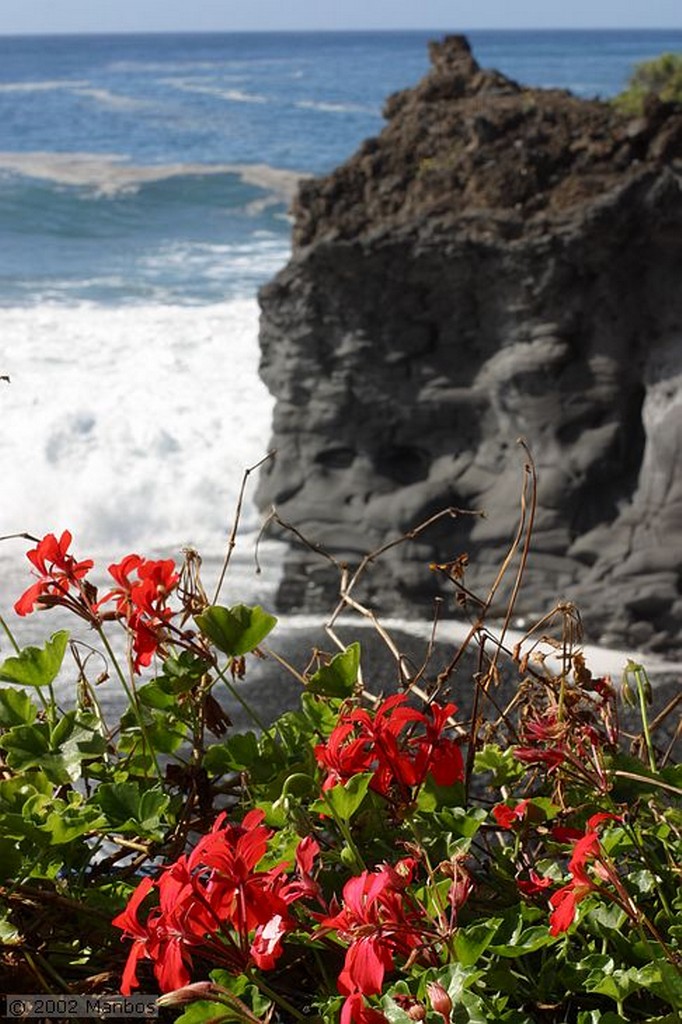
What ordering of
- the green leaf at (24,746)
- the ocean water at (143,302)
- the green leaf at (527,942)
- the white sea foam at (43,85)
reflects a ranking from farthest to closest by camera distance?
the white sea foam at (43,85) < the ocean water at (143,302) < the green leaf at (24,746) < the green leaf at (527,942)

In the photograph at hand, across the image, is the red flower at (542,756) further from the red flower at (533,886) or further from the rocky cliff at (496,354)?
the rocky cliff at (496,354)

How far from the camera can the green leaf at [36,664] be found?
1.14m

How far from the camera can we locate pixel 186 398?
36.0ft

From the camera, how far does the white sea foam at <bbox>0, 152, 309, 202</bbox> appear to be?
25.1m

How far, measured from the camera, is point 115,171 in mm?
26953

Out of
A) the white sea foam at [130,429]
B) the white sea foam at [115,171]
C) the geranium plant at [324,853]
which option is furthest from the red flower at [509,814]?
the white sea foam at [115,171]

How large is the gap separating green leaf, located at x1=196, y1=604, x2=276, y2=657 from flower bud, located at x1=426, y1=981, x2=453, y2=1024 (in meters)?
0.38

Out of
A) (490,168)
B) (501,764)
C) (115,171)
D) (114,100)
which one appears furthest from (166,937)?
(114,100)

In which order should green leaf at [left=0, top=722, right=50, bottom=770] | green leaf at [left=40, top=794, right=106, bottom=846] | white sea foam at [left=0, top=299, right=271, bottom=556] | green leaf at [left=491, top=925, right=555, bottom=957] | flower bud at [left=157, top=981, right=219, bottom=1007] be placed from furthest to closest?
white sea foam at [left=0, top=299, right=271, bottom=556] < green leaf at [left=0, top=722, right=50, bottom=770] < green leaf at [left=40, top=794, right=106, bottom=846] < green leaf at [left=491, top=925, right=555, bottom=957] < flower bud at [left=157, top=981, right=219, bottom=1007]

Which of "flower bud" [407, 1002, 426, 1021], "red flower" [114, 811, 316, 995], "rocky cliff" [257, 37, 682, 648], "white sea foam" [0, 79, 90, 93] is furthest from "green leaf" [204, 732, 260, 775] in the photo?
"white sea foam" [0, 79, 90, 93]

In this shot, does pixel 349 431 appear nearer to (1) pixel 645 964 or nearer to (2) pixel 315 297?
(2) pixel 315 297

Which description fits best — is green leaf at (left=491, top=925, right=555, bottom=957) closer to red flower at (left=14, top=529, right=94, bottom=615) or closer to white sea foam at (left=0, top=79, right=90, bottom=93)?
red flower at (left=14, top=529, right=94, bottom=615)

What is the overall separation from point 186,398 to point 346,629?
4731 millimetres

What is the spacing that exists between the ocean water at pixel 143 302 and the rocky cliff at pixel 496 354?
3.18 ft
